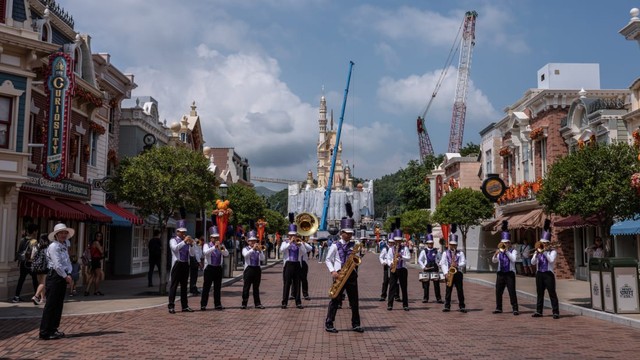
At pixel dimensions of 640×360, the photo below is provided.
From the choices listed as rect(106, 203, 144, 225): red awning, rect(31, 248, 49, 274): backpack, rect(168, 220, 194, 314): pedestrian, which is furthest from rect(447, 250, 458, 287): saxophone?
rect(106, 203, 144, 225): red awning

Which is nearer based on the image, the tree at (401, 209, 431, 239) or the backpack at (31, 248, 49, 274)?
the backpack at (31, 248, 49, 274)

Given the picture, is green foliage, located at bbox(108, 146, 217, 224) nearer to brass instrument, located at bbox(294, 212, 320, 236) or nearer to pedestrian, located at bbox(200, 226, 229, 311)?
pedestrian, located at bbox(200, 226, 229, 311)

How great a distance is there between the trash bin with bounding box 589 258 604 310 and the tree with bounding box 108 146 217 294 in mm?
10616

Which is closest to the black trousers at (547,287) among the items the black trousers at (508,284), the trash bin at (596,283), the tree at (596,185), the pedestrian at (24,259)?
the black trousers at (508,284)

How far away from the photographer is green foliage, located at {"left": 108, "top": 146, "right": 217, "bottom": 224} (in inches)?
679

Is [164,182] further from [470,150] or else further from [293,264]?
[470,150]

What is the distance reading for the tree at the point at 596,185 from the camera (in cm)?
1426

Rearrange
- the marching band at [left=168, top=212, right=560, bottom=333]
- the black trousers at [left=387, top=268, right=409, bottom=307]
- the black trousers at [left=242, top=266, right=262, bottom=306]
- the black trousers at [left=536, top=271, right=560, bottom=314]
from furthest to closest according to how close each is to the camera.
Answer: the black trousers at [left=387, top=268, right=409, bottom=307] < the black trousers at [left=242, top=266, right=262, bottom=306] < the marching band at [left=168, top=212, right=560, bottom=333] < the black trousers at [left=536, top=271, right=560, bottom=314]

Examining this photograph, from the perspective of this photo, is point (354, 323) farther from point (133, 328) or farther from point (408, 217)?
point (408, 217)

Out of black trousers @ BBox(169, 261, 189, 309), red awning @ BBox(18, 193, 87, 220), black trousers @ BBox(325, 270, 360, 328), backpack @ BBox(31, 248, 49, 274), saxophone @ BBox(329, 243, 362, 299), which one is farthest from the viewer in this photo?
red awning @ BBox(18, 193, 87, 220)

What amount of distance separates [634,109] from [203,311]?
1663cm

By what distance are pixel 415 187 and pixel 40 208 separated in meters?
54.9

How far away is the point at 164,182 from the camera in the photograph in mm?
17219

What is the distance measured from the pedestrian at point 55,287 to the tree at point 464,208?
23.1 metres
